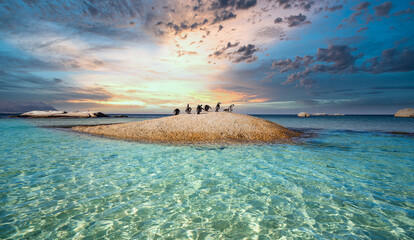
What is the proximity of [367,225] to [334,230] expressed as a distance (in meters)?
1.06

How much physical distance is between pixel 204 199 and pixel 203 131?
1512cm

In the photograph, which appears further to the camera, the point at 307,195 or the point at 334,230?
the point at 307,195

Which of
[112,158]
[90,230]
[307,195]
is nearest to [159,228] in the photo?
[90,230]

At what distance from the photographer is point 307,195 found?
21.9 ft

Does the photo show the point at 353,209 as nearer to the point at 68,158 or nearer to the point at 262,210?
the point at 262,210

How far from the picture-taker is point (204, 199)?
21.0 ft

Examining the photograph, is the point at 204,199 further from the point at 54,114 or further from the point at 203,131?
the point at 54,114

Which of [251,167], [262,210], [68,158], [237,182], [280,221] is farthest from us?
[68,158]

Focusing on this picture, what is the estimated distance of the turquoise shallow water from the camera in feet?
15.2

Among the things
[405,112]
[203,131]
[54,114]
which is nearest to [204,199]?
[203,131]

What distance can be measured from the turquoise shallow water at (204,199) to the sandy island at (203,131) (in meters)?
8.97

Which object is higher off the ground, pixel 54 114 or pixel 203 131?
pixel 54 114

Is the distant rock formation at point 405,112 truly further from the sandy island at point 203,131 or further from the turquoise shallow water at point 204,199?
the turquoise shallow water at point 204,199

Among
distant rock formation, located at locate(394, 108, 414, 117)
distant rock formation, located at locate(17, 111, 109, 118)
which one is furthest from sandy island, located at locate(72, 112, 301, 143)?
distant rock formation, located at locate(394, 108, 414, 117)
